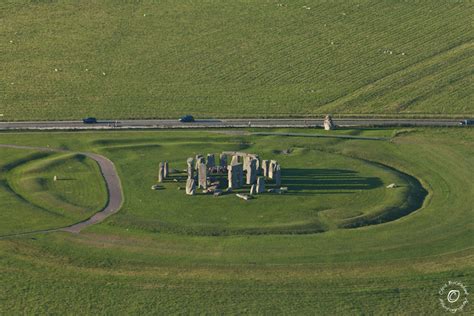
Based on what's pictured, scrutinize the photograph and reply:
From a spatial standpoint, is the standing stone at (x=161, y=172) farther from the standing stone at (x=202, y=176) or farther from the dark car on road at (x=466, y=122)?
the dark car on road at (x=466, y=122)

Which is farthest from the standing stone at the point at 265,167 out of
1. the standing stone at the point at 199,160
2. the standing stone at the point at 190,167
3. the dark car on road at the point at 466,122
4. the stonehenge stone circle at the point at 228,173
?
the dark car on road at the point at 466,122

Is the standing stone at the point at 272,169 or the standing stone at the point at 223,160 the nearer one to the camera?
the standing stone at the point at 272,169

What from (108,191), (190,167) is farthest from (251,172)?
(108,191)

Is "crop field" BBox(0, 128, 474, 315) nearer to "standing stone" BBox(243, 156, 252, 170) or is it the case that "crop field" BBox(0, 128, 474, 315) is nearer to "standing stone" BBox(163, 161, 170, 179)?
"standing stone" BBox(163, 161, 170, 179)

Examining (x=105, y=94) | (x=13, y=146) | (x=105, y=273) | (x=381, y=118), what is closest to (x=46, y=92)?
(x=105, y=94)

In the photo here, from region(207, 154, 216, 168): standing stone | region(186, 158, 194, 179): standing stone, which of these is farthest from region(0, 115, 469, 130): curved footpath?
region(186, 158, 194, 179): standing stone

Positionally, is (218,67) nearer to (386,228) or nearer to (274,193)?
(274,193)
